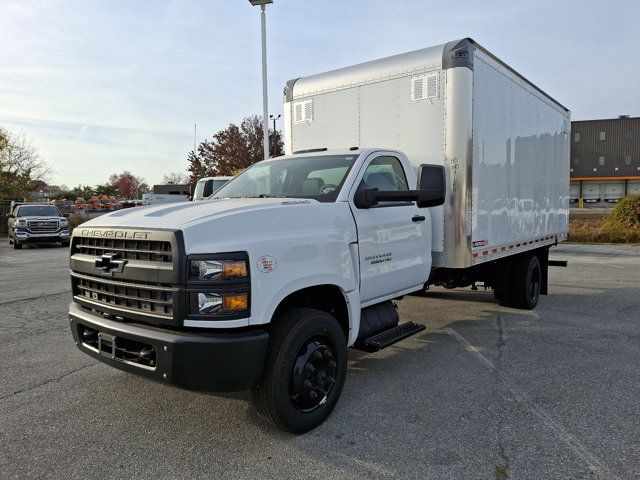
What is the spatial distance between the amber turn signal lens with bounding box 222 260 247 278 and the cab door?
4.38 feet

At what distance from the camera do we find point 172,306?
10.1 ft

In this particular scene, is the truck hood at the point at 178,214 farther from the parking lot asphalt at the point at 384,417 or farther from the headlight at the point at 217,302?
the parking lot asphalt at the point at 384,417

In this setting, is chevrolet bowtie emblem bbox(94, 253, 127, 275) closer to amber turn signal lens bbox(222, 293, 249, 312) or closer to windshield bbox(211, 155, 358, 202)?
amber turn signal lens bbox(222, 293, 249, 312)

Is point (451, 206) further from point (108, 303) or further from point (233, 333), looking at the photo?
point (108, 303)

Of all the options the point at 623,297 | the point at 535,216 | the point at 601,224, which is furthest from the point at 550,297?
the point at 601,224

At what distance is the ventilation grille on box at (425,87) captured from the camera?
17.5 feet

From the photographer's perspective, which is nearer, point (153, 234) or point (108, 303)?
point (153, 234)

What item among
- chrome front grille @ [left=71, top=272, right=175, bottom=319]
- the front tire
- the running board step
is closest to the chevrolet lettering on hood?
chrome front grille @ [left=71, top=272, right=175, bottom=319]

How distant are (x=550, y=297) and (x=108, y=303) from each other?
7.81 meters

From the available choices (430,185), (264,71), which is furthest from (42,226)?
(430,185)

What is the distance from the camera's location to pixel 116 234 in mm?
3430

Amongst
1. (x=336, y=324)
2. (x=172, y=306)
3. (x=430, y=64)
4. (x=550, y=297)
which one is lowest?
(x=550, y=297)

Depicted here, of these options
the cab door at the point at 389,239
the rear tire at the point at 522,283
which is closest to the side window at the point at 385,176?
the cab door at the point at 389,239

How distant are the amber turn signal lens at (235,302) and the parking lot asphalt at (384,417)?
1.00m
